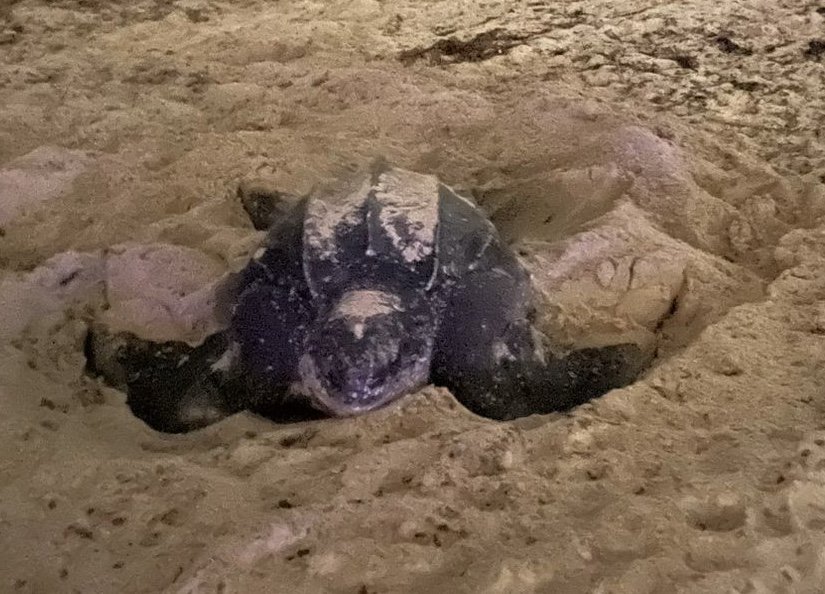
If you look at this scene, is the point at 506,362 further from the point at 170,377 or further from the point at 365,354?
the point at 170,377

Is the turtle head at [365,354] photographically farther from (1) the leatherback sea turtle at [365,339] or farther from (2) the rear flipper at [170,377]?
(2) the rear flipper at [170,377]

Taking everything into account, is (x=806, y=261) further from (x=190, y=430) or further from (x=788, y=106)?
(x=190, y=430)

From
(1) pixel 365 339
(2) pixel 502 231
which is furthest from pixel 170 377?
(2) pixel 502 231

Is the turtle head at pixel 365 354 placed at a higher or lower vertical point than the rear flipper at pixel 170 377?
higher

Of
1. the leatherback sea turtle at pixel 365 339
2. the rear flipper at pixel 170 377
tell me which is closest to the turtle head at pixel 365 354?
the leatherback sea turtle at pixel 365 339

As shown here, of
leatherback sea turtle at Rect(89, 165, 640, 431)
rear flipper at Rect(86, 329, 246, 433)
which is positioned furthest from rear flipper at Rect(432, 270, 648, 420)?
rear flipper at Rect(86, 329, 246, 433)

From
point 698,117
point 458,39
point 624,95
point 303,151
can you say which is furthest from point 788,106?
point 303,151
